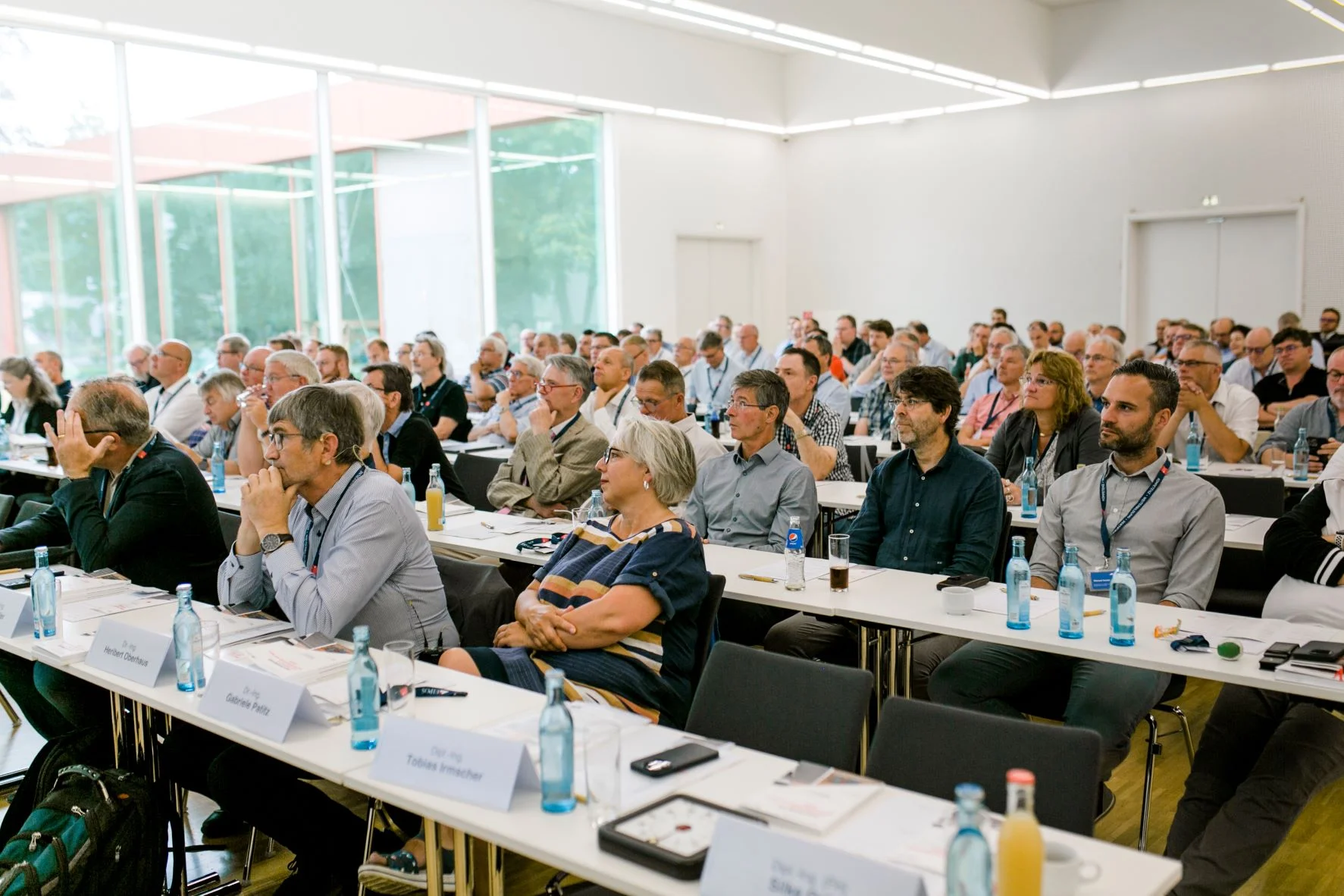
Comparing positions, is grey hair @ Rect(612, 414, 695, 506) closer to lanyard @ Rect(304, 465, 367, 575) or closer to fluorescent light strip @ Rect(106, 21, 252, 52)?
lanyard @ Rect(304, 465, 367, 575)

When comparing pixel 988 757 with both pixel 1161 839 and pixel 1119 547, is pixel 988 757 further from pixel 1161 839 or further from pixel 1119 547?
pixel 1119 547

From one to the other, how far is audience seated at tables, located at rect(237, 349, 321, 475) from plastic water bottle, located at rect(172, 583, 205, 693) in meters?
2.92

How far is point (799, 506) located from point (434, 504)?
159 cm

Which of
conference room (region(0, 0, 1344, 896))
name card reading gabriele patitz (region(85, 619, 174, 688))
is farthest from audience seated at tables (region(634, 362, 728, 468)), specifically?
name card reading gabriele patitz (region(85, 619, 174, 688))

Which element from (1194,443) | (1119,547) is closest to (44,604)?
(1119,547)

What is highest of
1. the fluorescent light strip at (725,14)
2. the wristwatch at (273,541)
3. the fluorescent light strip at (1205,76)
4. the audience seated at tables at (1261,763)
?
the fluorescent light strip at (1205,76)

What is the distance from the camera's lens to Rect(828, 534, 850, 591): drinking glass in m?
3.64

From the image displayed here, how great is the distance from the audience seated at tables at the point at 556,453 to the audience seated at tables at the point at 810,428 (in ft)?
3.36

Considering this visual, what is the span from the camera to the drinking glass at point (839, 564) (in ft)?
12.0

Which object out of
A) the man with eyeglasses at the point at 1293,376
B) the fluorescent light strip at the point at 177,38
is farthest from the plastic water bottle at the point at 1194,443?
the fluorescent light strip at the point at 177,38

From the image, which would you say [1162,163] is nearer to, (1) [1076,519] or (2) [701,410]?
(2) [701,410]

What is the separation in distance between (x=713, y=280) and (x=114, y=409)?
1334cm

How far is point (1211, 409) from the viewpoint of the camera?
5.99 metres

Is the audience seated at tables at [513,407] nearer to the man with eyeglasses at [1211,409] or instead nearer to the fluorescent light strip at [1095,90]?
the man with eyeglasses at [1211,409]
